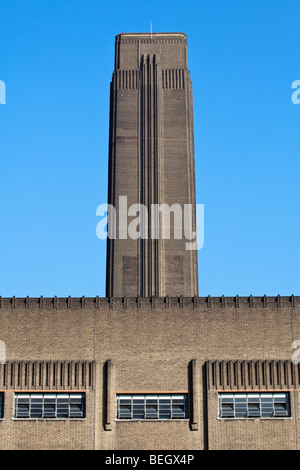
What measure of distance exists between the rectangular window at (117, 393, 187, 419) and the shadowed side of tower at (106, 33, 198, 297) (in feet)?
81.9

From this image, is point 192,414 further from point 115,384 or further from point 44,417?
point 44,417

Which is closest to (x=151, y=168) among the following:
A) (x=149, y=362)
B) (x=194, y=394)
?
(x=149, y=362)

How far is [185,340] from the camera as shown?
42.2 m

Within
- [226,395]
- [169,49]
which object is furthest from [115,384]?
[169,49]

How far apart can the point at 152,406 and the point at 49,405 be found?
5.60 m

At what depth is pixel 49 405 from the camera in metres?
41.3

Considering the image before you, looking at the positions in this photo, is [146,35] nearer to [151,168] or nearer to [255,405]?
[151,168]

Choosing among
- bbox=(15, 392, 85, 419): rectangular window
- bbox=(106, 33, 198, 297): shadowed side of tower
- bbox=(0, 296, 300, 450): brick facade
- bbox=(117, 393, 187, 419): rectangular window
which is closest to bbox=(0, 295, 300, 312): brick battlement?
bbox=(0, 296, 300, 450): brick facade

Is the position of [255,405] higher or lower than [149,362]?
lower

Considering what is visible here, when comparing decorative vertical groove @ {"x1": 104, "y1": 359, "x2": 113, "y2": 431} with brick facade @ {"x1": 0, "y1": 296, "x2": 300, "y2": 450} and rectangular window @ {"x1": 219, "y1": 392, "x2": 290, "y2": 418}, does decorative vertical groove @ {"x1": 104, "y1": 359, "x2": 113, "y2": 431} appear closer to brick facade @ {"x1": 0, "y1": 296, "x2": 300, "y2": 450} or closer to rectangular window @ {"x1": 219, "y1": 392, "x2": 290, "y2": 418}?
brick facade @ {"x1": 0, "y1": 296, "x2": 300, "y2": 450}

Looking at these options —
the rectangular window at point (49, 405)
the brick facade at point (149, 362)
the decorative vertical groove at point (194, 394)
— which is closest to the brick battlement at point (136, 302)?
the brick facade at point (149, 362)

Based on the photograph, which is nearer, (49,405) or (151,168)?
(49,405)

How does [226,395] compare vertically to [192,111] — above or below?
below
